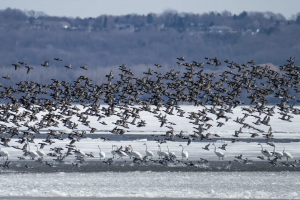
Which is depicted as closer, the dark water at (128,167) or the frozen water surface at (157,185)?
the frozen water surface at (157,185)

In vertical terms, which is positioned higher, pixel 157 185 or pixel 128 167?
pixel 157 185

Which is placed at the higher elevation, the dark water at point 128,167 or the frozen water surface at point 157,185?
the frozen water surface at point 157,185

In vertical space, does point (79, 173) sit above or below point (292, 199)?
below

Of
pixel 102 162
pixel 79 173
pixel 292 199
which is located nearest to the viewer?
pixel 292 199

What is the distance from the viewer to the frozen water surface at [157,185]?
950 inches

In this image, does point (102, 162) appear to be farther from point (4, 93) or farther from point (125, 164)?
point (4, 93)

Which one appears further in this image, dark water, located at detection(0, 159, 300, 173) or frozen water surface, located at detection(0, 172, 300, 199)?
dark water, located at detection(0, 159, 300, 173)

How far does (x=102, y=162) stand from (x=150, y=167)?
11.2 feet

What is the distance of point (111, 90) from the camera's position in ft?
141

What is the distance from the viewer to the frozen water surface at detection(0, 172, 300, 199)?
24125 mm

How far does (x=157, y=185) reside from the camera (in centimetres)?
2761

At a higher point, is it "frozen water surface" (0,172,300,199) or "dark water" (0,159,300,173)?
"frozen water surface" (0,172,300,199)

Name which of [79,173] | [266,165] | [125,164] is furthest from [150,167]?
[266,165]

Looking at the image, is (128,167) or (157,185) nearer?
(157,185)
